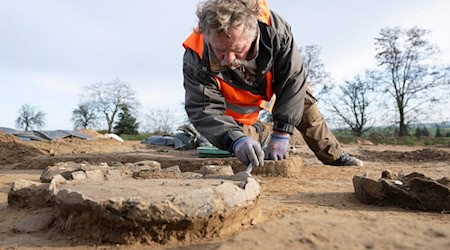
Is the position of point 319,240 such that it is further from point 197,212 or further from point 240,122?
point 240,122

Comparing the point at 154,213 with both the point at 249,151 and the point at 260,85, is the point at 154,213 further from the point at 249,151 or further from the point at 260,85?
the point at 260,85

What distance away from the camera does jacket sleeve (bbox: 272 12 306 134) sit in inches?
122

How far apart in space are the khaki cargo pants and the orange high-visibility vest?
0.55 m

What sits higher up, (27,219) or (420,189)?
(420,189)

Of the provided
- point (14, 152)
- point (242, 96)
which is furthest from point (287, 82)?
point (14, 152)

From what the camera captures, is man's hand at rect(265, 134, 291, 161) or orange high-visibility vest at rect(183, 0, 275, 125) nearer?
orange high-visibility vest at rect(183, 0, 275, 125)

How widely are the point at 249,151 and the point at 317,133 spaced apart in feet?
5.67

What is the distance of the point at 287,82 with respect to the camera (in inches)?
127

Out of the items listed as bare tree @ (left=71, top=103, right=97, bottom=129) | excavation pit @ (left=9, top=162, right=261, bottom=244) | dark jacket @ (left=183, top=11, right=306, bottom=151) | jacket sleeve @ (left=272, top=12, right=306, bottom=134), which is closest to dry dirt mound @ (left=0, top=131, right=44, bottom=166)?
dark jacket @ (left=183, top=11, right=306, bottom=151)

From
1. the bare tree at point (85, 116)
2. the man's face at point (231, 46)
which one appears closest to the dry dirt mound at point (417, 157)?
the man's face at point (231, 46)

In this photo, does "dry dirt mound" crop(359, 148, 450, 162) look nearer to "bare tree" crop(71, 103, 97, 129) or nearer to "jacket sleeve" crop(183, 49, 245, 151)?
"jacket sleeve" crop(183, 49, 245, 151)

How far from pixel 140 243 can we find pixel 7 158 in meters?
5.02

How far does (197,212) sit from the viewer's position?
5.00 feet

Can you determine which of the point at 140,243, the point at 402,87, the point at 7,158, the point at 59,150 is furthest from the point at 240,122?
the point at 402,87
